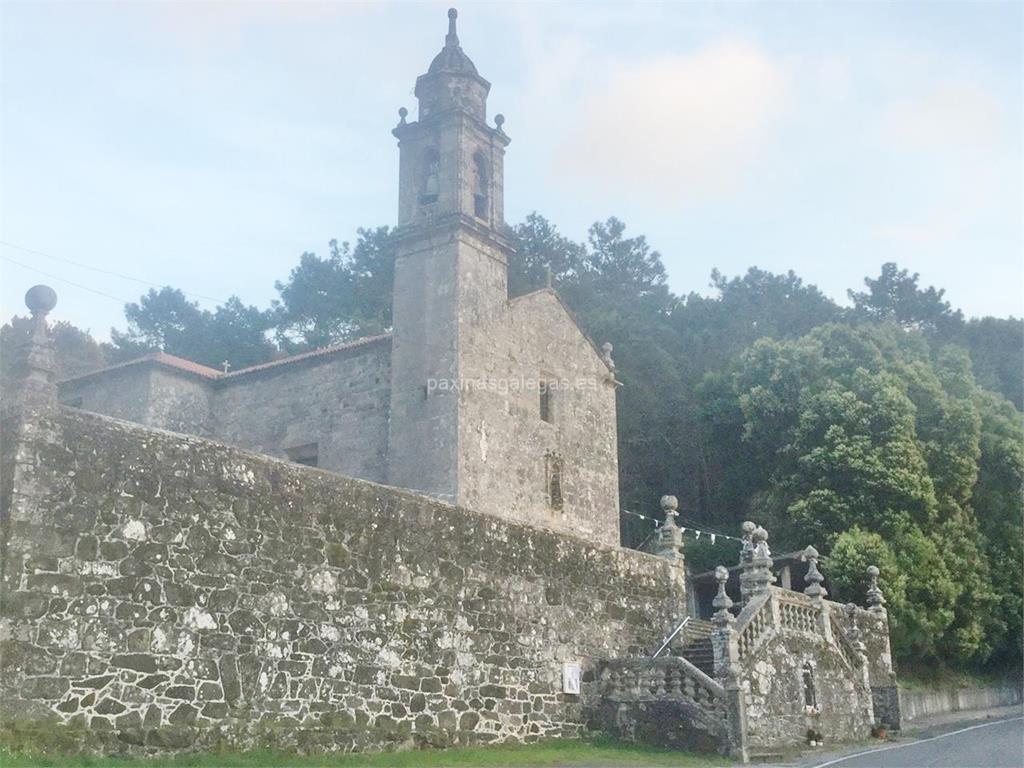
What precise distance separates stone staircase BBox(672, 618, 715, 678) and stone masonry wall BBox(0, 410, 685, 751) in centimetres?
189

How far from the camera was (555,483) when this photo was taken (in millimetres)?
27188

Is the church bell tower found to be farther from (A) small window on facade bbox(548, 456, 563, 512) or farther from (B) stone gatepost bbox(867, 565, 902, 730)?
(B) stone gatepost bbox(867, 565, 902, 730)

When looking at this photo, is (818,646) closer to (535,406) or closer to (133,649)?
(535,406)

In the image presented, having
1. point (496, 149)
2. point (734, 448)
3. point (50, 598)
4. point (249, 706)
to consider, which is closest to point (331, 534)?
point (249, 706)

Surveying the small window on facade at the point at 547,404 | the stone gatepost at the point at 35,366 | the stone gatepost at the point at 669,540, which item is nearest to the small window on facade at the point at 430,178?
the small window on facade at the point at 547,404

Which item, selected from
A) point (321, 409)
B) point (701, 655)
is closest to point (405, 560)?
point (701, 655)

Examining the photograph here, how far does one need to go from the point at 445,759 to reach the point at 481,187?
16.7 metres

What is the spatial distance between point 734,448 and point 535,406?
555 inches

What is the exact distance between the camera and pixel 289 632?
1224cm

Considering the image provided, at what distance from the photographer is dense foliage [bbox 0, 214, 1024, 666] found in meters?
29.2

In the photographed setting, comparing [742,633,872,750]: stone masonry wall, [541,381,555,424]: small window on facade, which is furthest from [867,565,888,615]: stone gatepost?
[541,381,555,424]: small window on facade

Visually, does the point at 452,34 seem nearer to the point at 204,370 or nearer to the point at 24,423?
the point at 204,370

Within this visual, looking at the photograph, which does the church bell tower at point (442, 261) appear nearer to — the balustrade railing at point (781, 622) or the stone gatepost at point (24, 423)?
the balustrade railing at point (781, 622)

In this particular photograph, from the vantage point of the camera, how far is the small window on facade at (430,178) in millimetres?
26125
